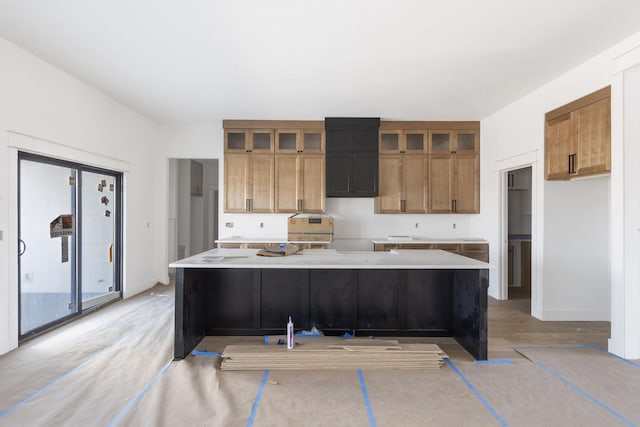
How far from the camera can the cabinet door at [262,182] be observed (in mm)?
5340

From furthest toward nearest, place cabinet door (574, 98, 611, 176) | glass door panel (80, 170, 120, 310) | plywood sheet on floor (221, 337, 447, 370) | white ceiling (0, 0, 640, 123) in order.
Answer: glass door panel (80, 170, 120, 310) < cabinet door (574, 98, 611, 176) < plywood sheet on floor (221, 337, 447, 370) < white ceiling (0, 0, 640, 123)

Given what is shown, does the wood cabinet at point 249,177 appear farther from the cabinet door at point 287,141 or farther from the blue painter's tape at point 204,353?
the blue painter's tape at point 204,353

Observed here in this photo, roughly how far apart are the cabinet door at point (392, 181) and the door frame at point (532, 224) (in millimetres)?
1417

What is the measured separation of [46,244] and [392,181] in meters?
4.57

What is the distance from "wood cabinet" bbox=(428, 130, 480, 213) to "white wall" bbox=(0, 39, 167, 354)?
454cm

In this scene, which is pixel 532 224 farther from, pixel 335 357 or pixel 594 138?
pixel 335 357

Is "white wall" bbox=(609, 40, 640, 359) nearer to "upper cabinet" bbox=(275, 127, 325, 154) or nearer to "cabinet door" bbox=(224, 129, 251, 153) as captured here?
"upper cabinet" bbox=(275, 127, 325, 154)

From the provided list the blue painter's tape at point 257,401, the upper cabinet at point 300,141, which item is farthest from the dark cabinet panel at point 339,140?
the blue painter's tape at point 257,401

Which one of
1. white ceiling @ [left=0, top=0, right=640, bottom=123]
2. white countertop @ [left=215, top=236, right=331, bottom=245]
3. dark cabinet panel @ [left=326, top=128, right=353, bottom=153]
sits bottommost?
white countertop @ [left=215, top=236, right=331, bottom=245]

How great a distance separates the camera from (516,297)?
499 centimetres

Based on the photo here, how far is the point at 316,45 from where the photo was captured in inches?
A: 117

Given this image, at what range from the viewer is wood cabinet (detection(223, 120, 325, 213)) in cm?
533

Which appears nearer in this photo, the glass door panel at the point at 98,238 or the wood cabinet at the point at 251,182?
the glass door panel at the point at 98,238

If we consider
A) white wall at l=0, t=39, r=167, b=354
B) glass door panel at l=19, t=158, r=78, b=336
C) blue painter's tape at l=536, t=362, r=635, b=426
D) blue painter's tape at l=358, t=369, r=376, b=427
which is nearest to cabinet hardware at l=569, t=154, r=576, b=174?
blue painter's tape at l=536, t=362, r=635, b=426
